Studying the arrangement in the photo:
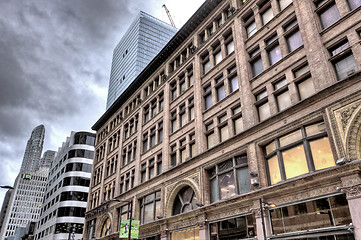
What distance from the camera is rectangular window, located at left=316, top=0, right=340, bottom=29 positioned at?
821 inches

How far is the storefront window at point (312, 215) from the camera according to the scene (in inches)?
645

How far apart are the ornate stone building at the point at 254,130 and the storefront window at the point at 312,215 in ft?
0.20

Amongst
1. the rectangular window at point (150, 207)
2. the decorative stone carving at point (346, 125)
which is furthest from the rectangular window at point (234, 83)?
the rectangular window at point (150, 207)

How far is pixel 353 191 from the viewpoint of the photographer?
15.7 meters

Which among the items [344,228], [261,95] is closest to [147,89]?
[261,95]

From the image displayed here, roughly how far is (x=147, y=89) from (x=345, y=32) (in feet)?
103

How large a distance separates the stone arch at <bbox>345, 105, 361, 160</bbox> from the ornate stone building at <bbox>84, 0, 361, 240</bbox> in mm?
50

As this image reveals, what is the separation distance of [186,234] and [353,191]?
647 inches

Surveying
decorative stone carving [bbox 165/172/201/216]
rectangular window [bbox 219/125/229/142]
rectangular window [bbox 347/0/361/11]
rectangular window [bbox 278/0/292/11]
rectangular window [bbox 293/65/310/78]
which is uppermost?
rectangular window [bbox 278/0/292/11]

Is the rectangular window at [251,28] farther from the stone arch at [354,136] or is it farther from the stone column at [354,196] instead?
the stone column at [354,196]

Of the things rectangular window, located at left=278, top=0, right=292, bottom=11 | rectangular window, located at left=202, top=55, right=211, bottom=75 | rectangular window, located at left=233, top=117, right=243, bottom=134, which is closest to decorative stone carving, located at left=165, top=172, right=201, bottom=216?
rectangular window, located at left=233, top=117, right=243, bottom=134

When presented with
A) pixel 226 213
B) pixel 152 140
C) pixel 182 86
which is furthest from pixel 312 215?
pixel 152 140

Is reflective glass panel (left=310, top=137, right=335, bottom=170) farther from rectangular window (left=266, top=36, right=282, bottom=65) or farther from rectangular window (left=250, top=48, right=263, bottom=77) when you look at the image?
rectangular window (left=250, top=48, right=263, bottom=77)

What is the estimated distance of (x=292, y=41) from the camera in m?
23.5
